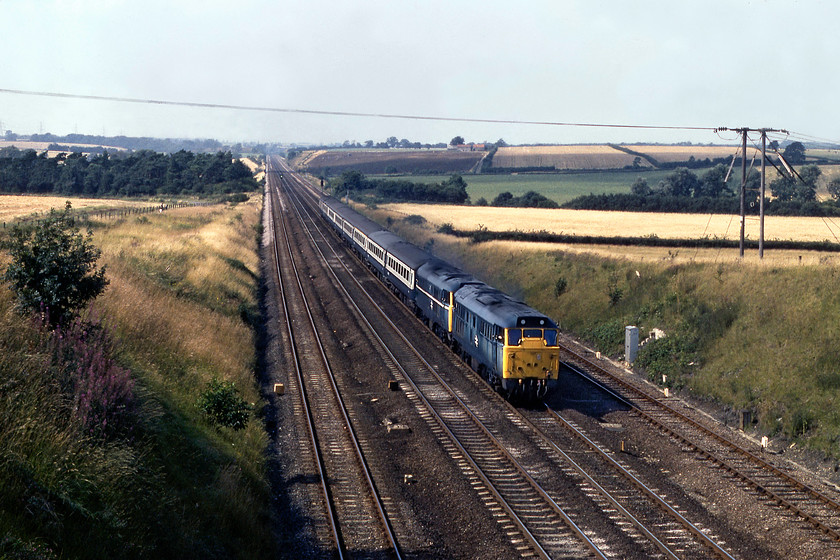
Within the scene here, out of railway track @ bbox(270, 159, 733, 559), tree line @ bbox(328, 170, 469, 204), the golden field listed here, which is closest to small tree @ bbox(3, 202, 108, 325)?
railway track @ bbox(270, 159, 733, 559)

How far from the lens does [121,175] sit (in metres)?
117

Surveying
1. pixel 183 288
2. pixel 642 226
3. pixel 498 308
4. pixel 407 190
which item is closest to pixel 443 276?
pixel 498 308

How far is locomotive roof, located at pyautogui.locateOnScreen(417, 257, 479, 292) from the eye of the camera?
29.3 metres

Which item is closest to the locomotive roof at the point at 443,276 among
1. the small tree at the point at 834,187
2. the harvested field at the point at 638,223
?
the harvested field at the point at 638,223

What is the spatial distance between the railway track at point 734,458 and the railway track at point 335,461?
8.51 meters

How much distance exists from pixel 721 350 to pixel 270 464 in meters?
16.1

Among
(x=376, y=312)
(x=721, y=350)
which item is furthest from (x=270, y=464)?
(x=376, y=312)

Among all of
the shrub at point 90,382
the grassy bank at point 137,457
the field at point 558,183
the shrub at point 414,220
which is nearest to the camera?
the grassy bank at point 137,457

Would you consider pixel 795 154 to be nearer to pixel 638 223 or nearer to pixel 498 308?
pixel 638 223

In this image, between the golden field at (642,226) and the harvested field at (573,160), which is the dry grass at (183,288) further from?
the harvested field at (573,160)

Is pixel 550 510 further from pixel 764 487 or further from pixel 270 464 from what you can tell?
pixel 270 464

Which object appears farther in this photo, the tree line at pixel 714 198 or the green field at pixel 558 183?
the green field at pixel 558 183

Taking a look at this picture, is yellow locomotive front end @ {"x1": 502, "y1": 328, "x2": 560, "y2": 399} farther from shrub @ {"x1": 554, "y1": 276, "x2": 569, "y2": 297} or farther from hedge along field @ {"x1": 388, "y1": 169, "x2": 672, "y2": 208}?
hedge along field @ {"x1": 388, "y1": 169, "x2": 672, "y2": 208}

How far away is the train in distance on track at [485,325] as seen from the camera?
22312 mm
